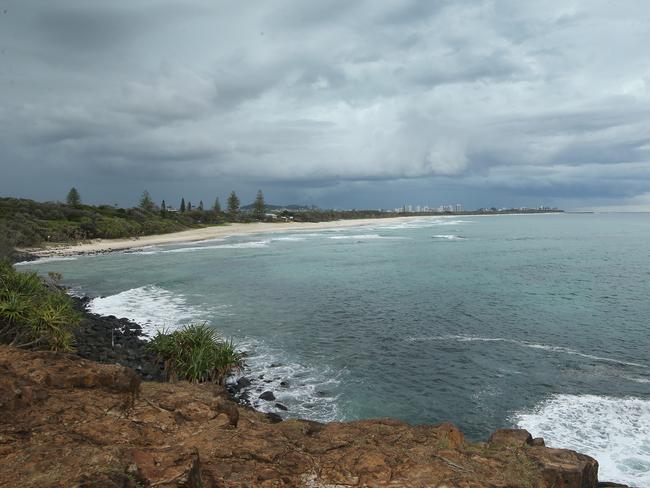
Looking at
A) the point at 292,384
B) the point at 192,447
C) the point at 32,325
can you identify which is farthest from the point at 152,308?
the point at 192,447

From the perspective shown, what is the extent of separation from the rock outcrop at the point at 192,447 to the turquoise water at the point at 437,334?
6208 millimetres

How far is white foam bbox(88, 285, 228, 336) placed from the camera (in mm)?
25852

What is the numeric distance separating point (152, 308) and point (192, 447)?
2513 centimetres

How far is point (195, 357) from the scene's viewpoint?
16.3 m

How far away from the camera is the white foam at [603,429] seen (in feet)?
39.1

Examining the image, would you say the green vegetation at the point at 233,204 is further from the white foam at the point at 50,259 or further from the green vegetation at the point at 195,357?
the green vegetation at the point at 195,357

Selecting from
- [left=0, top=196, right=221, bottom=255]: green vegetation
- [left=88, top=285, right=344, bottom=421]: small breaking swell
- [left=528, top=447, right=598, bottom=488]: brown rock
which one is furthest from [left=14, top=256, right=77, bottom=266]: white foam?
[left=528, top=447, right=598, bottom=488]: brown rock

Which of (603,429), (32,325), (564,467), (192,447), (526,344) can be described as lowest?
(603,429)

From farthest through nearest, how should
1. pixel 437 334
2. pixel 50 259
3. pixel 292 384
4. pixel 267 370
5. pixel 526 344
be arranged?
pixel 50 259 < pixel 437 334 < pixel 526 344 < pixel 267 370 < pixel 292 384

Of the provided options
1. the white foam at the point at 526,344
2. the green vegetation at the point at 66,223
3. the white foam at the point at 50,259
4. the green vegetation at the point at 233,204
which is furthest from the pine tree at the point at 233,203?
the white foam at the point at 526,344

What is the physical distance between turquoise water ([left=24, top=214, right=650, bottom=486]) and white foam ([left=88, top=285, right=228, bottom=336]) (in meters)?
0.16

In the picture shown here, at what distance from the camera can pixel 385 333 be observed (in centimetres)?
2439

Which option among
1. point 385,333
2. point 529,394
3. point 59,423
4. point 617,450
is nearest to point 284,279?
point 385,333

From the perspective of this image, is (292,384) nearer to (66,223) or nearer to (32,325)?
(32,325)
